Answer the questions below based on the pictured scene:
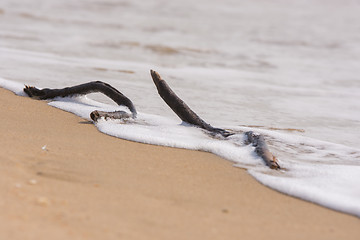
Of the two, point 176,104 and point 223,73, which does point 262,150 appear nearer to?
point 176,104

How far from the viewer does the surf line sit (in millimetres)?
3363

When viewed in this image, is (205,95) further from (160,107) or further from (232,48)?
(232,48)

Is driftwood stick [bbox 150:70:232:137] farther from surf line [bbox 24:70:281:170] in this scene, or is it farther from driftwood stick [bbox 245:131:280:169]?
driftwood stick [bbox 245:131:280:169]

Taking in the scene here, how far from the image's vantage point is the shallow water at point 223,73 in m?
3.35

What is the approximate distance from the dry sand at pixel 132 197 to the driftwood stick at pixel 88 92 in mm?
631

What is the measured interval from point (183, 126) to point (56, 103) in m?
0.98

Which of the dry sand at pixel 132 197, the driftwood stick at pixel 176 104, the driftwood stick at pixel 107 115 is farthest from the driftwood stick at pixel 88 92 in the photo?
the dry sand at pixel 132 197

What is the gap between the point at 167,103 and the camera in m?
3.68

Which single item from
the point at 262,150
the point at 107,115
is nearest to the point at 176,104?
the point at 107,115

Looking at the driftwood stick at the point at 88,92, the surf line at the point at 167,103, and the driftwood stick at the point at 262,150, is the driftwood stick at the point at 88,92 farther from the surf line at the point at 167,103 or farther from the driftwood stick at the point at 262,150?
the driftwood stick at the point at 262,150

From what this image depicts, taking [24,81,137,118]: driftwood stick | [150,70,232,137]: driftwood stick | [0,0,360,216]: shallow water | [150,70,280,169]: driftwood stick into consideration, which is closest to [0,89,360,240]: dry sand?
[0,0,360,216]: shallow water

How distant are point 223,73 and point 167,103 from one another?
3.34m

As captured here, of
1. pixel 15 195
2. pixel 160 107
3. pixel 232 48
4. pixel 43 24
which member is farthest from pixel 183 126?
pixel 43 24

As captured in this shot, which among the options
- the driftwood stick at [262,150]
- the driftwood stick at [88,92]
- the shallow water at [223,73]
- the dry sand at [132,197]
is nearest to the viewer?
the dry sand at [132,197]
